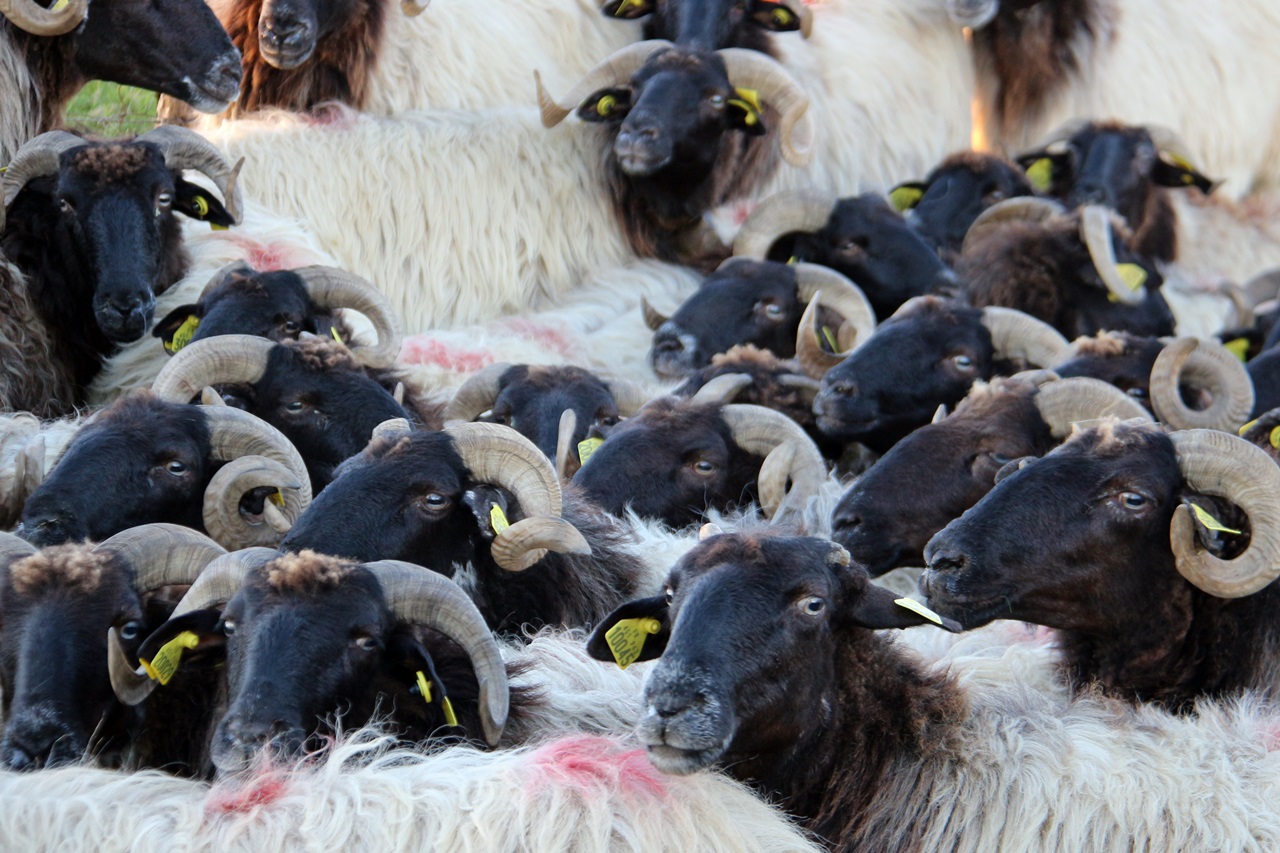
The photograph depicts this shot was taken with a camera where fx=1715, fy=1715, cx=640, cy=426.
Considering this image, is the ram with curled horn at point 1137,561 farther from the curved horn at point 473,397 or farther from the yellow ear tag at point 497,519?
the curved horn at point 473,397

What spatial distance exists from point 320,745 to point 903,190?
6699 mm

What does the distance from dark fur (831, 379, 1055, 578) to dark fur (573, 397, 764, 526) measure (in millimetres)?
627

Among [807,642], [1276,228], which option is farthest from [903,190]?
[807,642]

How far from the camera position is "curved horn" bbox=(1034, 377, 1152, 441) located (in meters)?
5.66

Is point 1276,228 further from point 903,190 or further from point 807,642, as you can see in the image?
point 807,642

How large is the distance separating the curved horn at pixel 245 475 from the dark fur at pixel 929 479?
1755 mm

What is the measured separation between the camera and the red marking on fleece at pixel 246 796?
3750 millimetres

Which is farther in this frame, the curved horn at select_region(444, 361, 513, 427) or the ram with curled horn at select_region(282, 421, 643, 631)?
the curved horn at select_region(444, 361, 513, 427)

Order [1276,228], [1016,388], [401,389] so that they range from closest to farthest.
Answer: [1016,388] → [401,389] → [1276,228]

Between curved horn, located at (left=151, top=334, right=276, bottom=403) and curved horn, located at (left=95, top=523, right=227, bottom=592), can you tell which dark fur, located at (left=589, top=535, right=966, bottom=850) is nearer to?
curved horn, located at (left=95, top=523, right=227, bottom=592)

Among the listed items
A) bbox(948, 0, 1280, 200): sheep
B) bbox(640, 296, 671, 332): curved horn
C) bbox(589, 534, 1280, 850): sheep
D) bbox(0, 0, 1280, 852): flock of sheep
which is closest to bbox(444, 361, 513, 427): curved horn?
bbox(0, 0, 1280, 852): flock of sheep

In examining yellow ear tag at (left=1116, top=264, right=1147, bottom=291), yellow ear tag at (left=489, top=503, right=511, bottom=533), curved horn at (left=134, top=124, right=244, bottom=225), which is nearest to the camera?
yellow ear tag at (left=489, top=503, right=511, bottom=533)

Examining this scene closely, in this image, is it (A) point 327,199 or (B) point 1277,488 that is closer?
(B) point 1277,488

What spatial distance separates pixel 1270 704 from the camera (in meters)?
4.50
